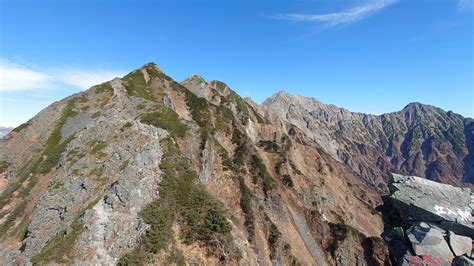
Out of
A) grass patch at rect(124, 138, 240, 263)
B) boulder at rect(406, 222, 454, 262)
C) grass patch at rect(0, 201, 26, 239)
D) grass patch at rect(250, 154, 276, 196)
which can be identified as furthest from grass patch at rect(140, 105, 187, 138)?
boulder at rect(406, 222, 454, 262)

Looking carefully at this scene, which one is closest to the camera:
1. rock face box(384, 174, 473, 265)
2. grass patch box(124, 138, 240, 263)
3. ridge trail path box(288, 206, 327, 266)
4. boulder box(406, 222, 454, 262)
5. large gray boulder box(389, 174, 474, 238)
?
grass patch box(124, 138, 240, 263)

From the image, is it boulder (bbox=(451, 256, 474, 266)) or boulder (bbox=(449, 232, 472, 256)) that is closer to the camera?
boulder (bbox=(451, 256, 474, 266))

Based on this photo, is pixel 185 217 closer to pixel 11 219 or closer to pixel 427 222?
pixel 11 219

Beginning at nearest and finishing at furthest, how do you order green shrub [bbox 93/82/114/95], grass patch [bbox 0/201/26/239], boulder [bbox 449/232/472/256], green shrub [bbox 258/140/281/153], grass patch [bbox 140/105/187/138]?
boulder [bbox 449/232/472/256]
grass patch [bbox 0/201/26/239]
grass patch [bbox 140/105/187/138]
green shrub [bbox 93/82/114/95]
green shrub [bbox 258/140/281/153]

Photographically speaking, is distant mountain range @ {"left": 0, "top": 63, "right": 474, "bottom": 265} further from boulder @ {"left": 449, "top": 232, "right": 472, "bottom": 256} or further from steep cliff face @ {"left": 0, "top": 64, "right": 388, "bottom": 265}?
boulder @ {"left": 449, "top": 232, "right": 472, "bottom": 256}

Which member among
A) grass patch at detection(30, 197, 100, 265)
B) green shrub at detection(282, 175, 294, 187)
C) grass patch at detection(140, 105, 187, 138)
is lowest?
grass patch at detection(30, 197, 100, 265)

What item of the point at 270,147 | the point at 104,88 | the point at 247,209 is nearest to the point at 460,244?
the point at 247,209

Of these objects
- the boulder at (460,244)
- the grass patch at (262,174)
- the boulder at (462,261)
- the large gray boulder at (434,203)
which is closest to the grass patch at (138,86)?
the grass patch at (262,174)

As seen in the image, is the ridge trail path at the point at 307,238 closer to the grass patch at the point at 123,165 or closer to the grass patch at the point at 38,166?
the grass patch at the point at 123,165
